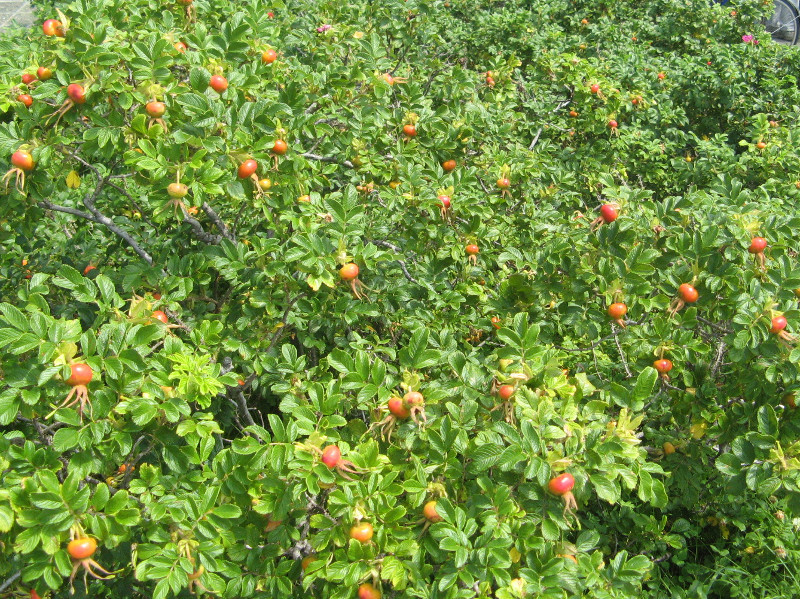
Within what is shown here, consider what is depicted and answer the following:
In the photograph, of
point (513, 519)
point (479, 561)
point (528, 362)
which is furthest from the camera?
point (528, 362)

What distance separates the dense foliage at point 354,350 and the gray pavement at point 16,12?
6568 millimetres

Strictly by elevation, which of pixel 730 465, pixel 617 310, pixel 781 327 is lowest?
pixel 730 465

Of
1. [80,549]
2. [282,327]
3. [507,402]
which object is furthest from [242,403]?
[507,402]

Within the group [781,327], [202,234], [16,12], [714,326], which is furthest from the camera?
[16,12]

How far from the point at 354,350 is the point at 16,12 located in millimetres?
8991

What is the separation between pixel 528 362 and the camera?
187cm

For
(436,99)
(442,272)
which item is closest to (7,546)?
(442,272)

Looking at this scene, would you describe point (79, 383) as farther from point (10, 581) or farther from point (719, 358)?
point (719, 358)

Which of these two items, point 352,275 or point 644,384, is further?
point 352,275

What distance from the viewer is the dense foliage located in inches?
63.4

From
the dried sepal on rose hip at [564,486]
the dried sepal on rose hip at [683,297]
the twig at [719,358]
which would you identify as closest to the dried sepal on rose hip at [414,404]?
the dried sepal on rose hip at [564,486]

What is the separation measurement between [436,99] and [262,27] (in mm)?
1273

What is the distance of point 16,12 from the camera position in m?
8.77

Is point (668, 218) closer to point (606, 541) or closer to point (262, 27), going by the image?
point (606, 541)
